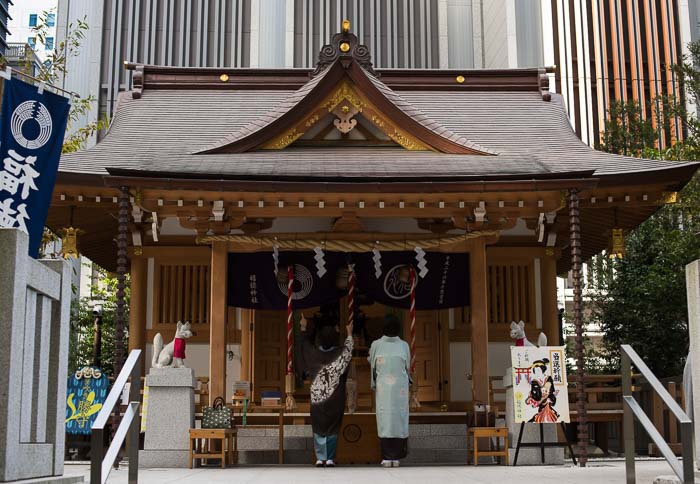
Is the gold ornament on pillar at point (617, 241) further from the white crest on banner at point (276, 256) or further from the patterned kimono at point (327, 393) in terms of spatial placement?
the white crest on banner at point (276, 256)

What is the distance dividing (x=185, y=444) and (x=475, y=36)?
37.0 metres

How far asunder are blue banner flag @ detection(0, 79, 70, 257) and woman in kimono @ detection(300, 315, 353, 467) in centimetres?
558

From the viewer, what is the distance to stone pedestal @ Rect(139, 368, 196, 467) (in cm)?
1193

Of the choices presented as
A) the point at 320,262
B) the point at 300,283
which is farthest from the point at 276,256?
the point at 320,262

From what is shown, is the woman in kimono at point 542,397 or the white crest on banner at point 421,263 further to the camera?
the white crest on banner at point 421,263

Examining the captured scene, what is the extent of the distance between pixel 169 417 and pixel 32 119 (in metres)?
6.04

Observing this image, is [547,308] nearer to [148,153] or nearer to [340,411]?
[340,411]

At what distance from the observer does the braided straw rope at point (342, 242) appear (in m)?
13.6

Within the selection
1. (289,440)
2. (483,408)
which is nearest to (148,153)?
(289,440)

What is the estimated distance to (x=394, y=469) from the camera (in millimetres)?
11141

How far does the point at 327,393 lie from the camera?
38.8ft

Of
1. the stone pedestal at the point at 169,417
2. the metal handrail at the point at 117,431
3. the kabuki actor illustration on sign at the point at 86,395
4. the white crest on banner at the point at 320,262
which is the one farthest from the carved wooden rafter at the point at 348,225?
the metal handrail at the point at 117,431

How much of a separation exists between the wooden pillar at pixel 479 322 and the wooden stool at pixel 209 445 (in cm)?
344

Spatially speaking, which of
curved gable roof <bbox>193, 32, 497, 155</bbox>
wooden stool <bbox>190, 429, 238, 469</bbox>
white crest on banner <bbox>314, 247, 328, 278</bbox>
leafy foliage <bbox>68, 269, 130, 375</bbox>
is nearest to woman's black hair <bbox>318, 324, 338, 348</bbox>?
wooden stool <bbox>190, 429, 238, 469</bbox>
